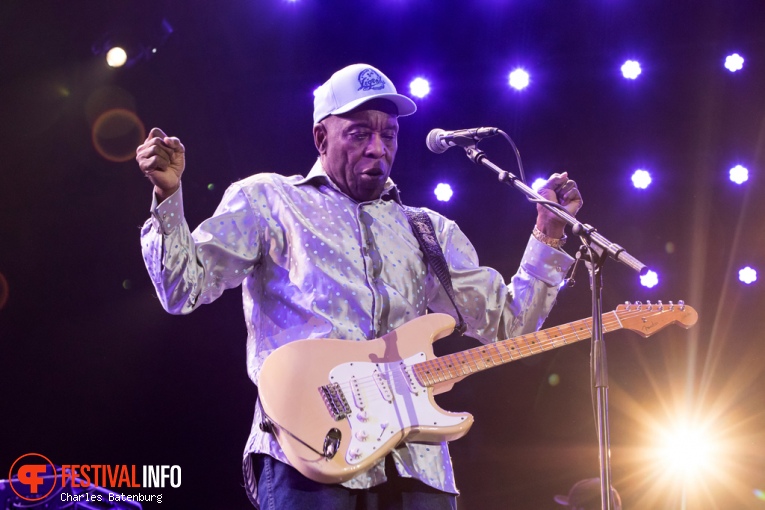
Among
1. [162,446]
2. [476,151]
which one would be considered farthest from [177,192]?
[162,446]

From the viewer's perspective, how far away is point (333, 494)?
2.35 metres

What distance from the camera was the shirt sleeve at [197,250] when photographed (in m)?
2.42

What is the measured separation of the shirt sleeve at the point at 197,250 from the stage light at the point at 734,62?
390 cm

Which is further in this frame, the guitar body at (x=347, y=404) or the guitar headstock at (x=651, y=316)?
the guitar headstock at (x=651, y=316)

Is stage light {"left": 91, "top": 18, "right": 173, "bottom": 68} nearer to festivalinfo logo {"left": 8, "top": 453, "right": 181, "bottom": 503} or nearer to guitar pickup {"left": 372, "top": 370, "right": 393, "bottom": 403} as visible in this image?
festivalinfo logo {"left": 8, "top": 453, "right": 181, "bottom": 503}

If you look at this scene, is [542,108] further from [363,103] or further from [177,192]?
[177,192]

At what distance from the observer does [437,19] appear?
5129 mm

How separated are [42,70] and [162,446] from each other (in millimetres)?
2314

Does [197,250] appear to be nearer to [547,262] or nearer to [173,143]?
[173,143]

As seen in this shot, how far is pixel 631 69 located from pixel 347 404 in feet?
12.3

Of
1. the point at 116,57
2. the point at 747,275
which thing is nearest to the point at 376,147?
the point at 116,57

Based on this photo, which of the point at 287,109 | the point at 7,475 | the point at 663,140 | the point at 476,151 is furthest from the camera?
the point at 663,140

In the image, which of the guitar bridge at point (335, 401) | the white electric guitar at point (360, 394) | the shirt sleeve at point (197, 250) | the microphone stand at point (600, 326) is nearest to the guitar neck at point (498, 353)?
the white electric guitar at point (360, 394)

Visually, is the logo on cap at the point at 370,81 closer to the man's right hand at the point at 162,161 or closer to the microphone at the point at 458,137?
the microphone at the point at 458,137
